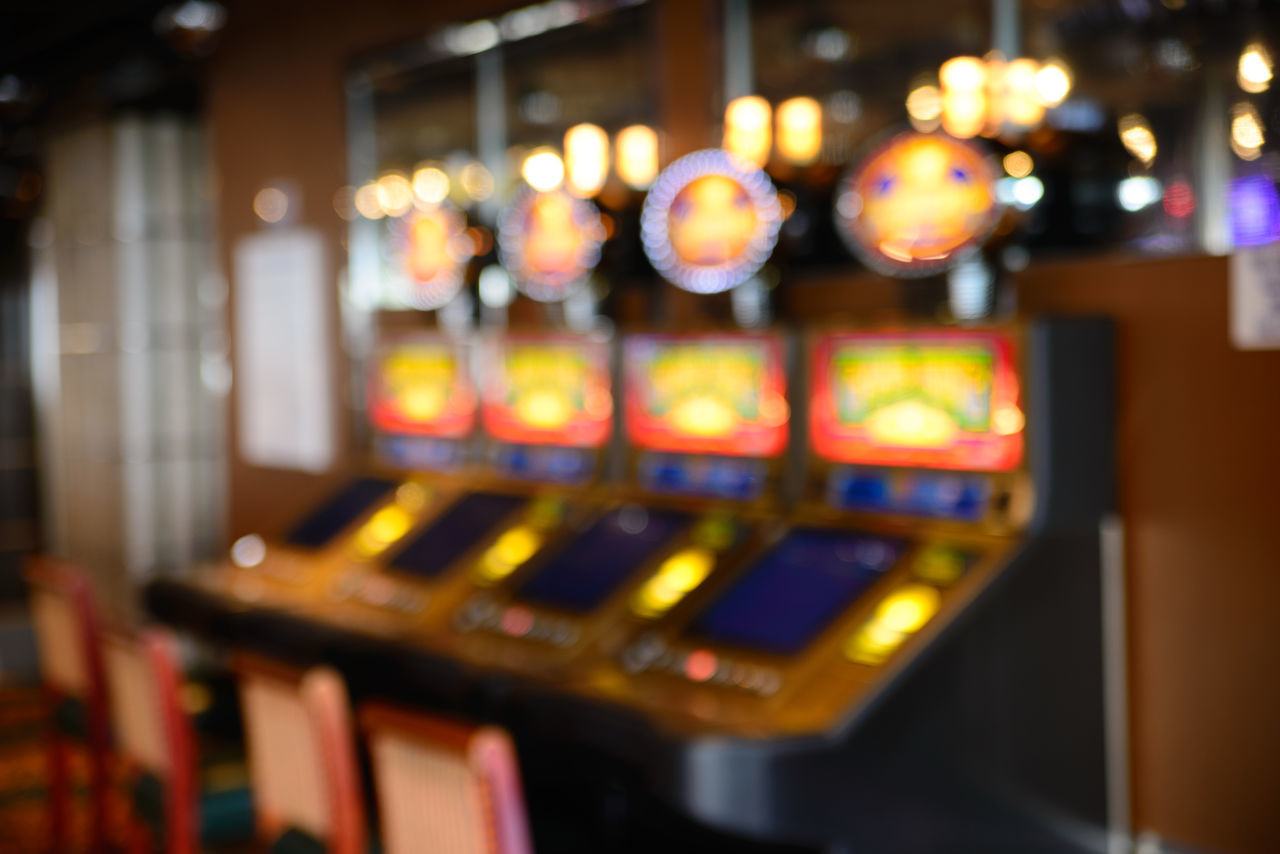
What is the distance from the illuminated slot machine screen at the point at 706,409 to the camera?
3.21m

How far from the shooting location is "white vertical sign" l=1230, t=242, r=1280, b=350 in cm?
260

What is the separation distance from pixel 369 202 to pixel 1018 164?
10.1 feet

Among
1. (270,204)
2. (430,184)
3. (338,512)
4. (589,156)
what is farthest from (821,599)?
(270,204)

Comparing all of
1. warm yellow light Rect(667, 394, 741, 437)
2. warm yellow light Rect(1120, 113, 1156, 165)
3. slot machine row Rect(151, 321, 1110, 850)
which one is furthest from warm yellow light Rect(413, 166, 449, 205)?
warm yellow light Rect(1120, 113, 1156, 165)

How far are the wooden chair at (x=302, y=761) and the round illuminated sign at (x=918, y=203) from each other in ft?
4.91

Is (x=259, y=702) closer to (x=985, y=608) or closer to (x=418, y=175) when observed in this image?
(x=985, y=608)

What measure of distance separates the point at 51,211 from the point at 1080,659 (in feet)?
21.6

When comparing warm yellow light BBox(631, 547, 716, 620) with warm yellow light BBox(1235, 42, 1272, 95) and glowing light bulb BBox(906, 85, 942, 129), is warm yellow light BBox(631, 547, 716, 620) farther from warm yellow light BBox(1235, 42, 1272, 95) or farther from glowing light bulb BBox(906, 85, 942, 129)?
warm yellow light BBox(1235, 42, 1272, 95)

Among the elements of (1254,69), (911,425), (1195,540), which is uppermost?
(1254,69)

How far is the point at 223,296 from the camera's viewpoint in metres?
6.16

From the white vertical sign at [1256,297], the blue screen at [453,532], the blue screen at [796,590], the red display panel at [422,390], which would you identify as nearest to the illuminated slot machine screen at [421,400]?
the red display panel at [422,390]

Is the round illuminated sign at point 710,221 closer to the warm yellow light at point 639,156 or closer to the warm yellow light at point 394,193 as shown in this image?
the warm yellow light at point 639,156

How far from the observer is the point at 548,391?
12.9 ft

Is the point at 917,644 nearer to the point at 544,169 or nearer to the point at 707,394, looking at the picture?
the point at 707,394
